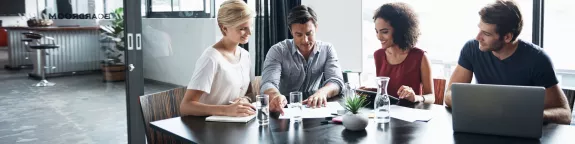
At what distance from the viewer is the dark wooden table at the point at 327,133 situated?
5.38 feet

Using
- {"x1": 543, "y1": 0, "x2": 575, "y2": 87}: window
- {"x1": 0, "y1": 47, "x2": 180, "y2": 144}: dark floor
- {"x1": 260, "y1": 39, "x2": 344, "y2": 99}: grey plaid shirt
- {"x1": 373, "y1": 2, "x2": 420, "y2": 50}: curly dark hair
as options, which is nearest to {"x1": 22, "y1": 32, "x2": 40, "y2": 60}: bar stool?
{"x1": 0, "y1": 47, "x2": 180, "y2": 144}: dark floor

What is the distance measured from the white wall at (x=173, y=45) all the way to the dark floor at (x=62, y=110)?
152 mm

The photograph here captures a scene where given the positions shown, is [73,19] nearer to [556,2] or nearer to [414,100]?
[414,100]

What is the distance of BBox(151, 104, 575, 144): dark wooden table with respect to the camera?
1639 millimetres

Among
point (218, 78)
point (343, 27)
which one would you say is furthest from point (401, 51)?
point (343, 27)

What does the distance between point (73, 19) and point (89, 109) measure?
3.40 feet

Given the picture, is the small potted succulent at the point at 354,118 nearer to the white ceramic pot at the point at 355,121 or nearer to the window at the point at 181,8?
the white ceramic pot at the point at 355,121

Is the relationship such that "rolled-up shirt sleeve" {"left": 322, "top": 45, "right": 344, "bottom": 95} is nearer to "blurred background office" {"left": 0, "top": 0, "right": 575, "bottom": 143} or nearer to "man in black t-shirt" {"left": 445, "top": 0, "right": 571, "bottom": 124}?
"man in black t-shirt" {"left": 445, "top": 0, "right": 571, "bottom": 124}

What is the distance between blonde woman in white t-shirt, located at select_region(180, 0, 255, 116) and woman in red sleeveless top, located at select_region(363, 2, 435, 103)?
2.61ft

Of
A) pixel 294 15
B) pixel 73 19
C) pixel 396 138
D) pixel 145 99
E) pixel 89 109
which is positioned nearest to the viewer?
pixel 396 138

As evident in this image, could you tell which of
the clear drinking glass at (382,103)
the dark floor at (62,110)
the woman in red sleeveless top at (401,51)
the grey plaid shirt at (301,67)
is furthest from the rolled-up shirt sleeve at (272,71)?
the dark floor at (62,110)

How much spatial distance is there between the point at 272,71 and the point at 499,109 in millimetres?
1323

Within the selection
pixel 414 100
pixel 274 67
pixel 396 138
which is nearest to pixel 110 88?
pixel 274 67

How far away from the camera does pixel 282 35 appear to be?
4.30 m
